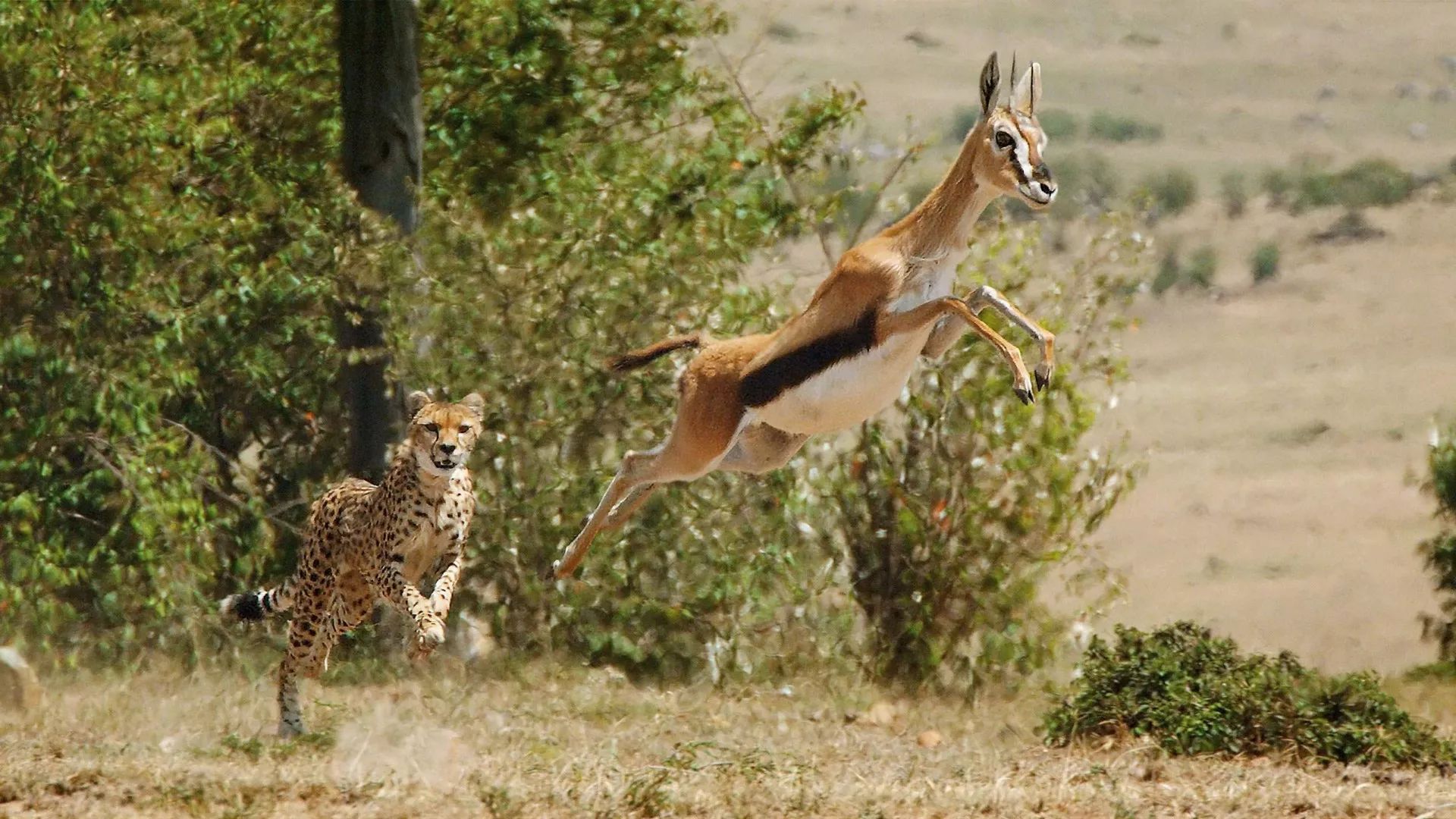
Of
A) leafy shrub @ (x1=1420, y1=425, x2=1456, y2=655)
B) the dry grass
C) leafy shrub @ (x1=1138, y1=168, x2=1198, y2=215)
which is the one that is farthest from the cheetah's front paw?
leafy shrub @ (x1=1138, y1=168, x2=1198, y2=215)

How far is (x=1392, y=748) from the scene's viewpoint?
33.7ft

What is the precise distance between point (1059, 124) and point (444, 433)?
134ft

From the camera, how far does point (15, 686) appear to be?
10570 millimetres

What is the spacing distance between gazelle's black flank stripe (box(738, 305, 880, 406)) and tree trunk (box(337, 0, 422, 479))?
15.1 ft

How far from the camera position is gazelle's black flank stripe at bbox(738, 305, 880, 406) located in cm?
812

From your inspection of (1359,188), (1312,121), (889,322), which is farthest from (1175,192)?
(889,322)

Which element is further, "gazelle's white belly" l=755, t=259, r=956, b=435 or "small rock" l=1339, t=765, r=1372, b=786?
"small rock" l=1339, t=765, r=1372, b=786

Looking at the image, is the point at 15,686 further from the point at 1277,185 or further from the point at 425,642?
the point at 1277,185

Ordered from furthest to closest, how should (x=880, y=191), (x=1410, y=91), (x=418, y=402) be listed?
(x=1410, y=91)
(x=880, y=191)
(x=418, y=402)

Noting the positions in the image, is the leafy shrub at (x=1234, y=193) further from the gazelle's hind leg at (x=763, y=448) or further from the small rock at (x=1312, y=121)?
the gazelle's hind leg at (x=763, y=448)

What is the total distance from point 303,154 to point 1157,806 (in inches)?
328

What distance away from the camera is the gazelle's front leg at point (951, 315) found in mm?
7613

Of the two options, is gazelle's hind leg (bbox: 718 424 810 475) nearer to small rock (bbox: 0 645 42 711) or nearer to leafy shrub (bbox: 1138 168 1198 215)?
small rock (bbox: 0 645 42 711)

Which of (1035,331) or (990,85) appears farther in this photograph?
(990,85)
